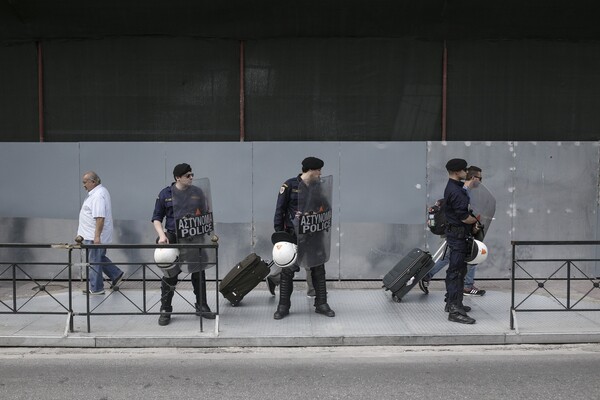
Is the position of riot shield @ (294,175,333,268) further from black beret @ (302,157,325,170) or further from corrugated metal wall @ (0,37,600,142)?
corrugated metal wall @ (0,37,600,142)

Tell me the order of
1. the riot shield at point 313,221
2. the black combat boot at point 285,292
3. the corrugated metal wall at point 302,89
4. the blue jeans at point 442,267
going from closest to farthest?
the riot shield at point 313,221 < the black combat boot at point 285,292 < the blue jeans at point 442,267 < the corrugated metal wall at point 302,89

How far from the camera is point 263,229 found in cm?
976

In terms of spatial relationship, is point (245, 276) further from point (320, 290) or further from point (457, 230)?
point (457, 230)

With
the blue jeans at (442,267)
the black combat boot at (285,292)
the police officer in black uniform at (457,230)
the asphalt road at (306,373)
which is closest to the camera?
the asphalt road at (306,373)

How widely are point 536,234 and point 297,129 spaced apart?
14.3ft

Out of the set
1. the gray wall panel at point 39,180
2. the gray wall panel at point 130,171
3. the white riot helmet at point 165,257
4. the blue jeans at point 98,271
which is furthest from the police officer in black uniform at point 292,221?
the gray wall panel at point 39,180

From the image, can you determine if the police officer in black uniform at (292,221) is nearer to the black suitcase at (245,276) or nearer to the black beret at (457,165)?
the black suitcase at (245,276)

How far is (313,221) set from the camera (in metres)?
7.32

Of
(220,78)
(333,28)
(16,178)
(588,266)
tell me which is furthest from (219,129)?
(588,266)

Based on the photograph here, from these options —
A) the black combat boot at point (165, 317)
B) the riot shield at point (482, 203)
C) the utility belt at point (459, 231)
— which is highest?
the riot shield at point (482, 203)

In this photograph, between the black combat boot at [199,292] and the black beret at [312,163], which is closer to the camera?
the black beret at [312,163]

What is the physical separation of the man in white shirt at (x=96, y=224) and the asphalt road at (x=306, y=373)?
1.97 meters

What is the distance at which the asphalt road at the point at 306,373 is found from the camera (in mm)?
5203

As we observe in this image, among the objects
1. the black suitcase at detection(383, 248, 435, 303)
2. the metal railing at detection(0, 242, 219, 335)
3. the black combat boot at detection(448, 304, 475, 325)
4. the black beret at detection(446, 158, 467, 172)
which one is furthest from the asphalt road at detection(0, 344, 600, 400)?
the black beret at detection(446, 158, 467, 172)
